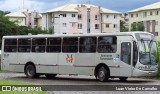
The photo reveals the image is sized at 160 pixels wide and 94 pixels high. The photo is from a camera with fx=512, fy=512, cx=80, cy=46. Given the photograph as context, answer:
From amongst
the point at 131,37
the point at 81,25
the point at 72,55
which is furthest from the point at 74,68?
the point at 81,25

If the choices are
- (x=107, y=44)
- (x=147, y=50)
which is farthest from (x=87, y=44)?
(x=147, y=50)

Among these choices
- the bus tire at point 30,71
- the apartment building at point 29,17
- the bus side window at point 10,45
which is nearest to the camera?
the bus tire at point 30,71

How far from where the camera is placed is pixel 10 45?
33812 millimetres

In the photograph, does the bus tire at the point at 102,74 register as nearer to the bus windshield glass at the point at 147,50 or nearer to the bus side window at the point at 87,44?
the bus side window at the point at 87,44

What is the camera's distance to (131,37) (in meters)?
27.0

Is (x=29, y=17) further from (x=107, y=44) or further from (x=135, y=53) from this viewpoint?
(x=135, y=53)

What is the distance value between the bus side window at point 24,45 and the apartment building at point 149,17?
91.2 meters

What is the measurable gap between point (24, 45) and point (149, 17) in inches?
3906

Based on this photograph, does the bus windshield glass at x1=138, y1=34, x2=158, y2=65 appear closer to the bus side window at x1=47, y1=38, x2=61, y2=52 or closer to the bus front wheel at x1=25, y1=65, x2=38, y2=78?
the bus side window at x1=47, y1=38, x2=61, y2=52

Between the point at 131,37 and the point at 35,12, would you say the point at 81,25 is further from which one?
the point at 131,37

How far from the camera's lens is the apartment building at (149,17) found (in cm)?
12400

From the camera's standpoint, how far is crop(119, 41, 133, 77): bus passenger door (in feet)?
88.5

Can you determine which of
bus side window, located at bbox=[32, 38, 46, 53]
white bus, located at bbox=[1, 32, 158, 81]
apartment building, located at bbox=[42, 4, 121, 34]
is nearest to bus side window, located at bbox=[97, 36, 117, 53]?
white bus, located at bbox=[1, 32, 158, 81]

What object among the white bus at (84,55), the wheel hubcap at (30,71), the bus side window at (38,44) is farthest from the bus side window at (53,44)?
the wheel hubcap at (30,71)
